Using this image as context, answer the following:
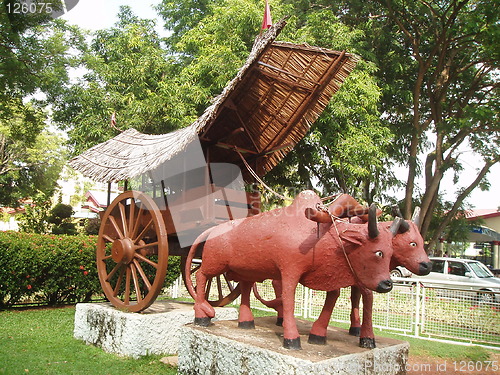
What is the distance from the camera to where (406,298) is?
793cm

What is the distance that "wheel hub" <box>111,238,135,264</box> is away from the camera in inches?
241

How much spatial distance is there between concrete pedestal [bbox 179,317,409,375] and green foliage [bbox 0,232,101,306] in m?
5.53

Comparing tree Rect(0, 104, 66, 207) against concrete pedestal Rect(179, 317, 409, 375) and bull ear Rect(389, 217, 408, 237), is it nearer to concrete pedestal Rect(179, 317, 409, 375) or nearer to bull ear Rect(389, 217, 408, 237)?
concrete pedestal Rect(179, 317, 409, 375)

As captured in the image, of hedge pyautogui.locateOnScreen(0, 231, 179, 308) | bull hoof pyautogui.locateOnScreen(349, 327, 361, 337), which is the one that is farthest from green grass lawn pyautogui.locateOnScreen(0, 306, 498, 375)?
bull hoof pyautogui.locateOnScreen(349, 327, 361, 337)

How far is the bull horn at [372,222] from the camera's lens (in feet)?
11.2

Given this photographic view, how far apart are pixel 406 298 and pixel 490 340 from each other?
1.44 meters

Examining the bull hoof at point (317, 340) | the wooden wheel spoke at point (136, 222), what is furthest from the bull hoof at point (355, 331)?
the wooden wheel spoke at point (136, 222)

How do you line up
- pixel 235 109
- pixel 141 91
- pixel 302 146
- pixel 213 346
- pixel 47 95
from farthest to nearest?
1. pixel 47 95
2. pixel 141 91
3. pixel 302 146
4. pixel 235 109
5. pixel 213 346

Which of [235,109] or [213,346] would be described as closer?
[213,346]

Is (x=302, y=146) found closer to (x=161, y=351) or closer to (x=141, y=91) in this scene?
(x=141, y=91)

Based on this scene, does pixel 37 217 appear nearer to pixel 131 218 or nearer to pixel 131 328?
pixel 131 218

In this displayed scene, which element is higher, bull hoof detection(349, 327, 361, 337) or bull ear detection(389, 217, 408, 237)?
bull ear detection(389, 217, 408, 237)

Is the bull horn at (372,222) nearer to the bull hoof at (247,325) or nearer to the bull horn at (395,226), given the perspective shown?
the bull horn at (395,226)

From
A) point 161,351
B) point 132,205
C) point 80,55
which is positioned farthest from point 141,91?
point 161,351
